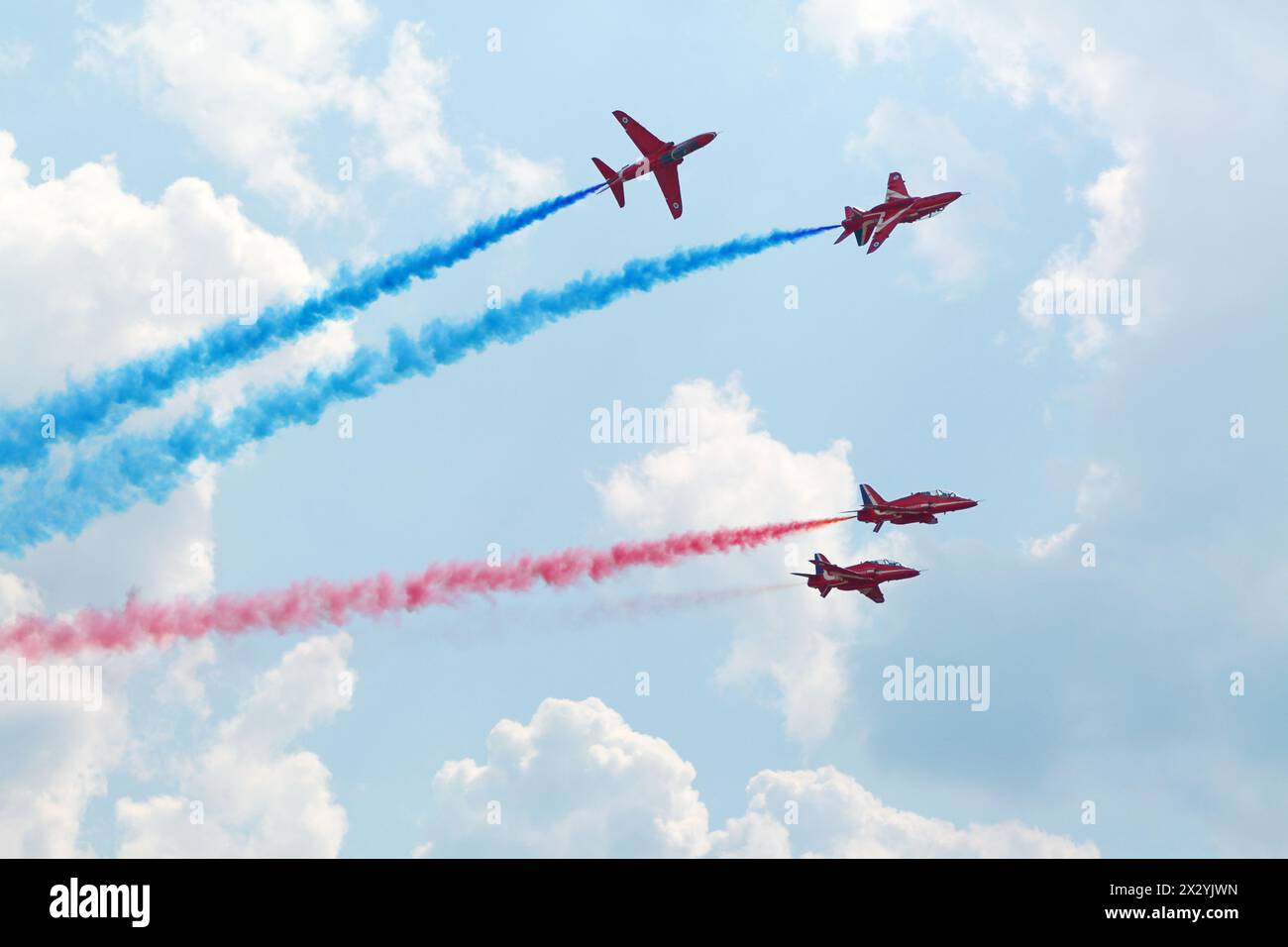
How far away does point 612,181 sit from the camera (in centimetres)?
12419

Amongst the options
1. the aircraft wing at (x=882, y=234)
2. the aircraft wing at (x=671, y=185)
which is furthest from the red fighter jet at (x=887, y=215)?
the aircraft wing at (x=671, y=185)

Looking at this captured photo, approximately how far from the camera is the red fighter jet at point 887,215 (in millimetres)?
132875

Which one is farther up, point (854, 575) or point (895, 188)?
point (895, 188)

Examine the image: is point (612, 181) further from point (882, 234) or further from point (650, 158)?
point (882, 234)

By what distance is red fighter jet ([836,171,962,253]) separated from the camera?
133 m

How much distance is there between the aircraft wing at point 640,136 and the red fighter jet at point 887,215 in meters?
17.2

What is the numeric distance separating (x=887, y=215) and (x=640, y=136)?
72.2 feet

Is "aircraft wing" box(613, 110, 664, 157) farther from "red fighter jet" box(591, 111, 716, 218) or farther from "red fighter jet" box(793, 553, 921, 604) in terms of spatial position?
"red fighter jet" box(793, 553, 921, 604)

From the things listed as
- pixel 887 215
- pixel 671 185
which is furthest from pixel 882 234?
pixel 671 185

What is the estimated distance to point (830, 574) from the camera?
133 meters

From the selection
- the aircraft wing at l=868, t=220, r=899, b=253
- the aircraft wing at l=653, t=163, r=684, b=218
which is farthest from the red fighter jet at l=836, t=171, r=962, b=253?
the aircraft wing at l=653, t=163, r=684, b=218
